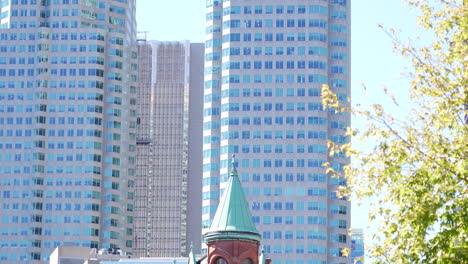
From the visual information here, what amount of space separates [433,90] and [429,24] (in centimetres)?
332

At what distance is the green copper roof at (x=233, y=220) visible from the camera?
132000 mm

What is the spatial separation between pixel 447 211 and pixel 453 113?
4.18 m

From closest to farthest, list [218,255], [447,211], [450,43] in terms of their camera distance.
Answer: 1. [447,211]
2. [450,43]
3. [218,255]

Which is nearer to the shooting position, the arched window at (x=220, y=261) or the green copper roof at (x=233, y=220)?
the arched window at (x=220, y=261)

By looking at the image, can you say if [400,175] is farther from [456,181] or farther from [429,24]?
[429,24]

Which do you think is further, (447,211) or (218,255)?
(218,255)

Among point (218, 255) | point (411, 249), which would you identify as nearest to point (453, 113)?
point (411, 249)

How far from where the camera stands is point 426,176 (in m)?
49.9

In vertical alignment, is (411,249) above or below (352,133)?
below

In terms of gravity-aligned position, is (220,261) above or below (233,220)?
below

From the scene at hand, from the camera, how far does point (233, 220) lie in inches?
5236

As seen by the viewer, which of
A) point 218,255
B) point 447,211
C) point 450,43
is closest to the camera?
point 447,211

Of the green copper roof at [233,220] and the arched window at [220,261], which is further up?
the green copper roof at [233,220]

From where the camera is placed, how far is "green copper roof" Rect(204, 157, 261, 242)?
5197 inches
